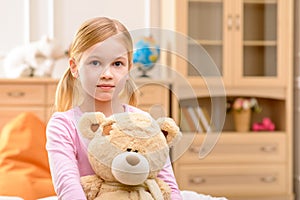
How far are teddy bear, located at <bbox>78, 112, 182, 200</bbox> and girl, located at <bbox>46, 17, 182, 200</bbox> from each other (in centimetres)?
4

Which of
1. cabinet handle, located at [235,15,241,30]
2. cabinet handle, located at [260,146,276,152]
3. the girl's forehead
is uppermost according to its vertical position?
cabinet handle, located at [235,15,241,30]

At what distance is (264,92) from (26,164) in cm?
185

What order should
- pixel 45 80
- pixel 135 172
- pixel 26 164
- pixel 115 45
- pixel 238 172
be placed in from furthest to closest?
pixel 238 172 < pixel 45 80 < pixel 26 164 < pixel 115 45 < pixel 135 172

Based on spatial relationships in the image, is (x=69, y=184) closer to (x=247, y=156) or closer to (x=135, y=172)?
(x=135, y=172)

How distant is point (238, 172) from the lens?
3.56m

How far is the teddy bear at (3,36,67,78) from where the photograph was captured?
11.0 feet

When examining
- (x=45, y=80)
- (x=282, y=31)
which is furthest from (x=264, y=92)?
(x=45, y=80)

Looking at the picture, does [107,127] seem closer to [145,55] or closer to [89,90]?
[89,90]

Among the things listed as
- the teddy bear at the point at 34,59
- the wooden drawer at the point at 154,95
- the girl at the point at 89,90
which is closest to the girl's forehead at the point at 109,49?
the girl at the point at 89,90

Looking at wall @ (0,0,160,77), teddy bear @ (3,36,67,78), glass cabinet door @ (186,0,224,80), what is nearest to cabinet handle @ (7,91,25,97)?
teddy bear @ (3,36,67,78)

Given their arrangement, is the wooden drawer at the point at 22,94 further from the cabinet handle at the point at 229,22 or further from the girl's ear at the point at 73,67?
the girl's ear at the point at 73,67

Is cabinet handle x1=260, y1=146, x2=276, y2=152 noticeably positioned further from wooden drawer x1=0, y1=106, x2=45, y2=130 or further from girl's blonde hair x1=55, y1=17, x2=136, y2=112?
girl's blonde hair x1=55, y1=17, x2=136, y2=112

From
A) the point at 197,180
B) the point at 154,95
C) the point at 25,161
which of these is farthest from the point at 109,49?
the point at 197,180

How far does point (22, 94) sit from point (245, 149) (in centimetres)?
136
